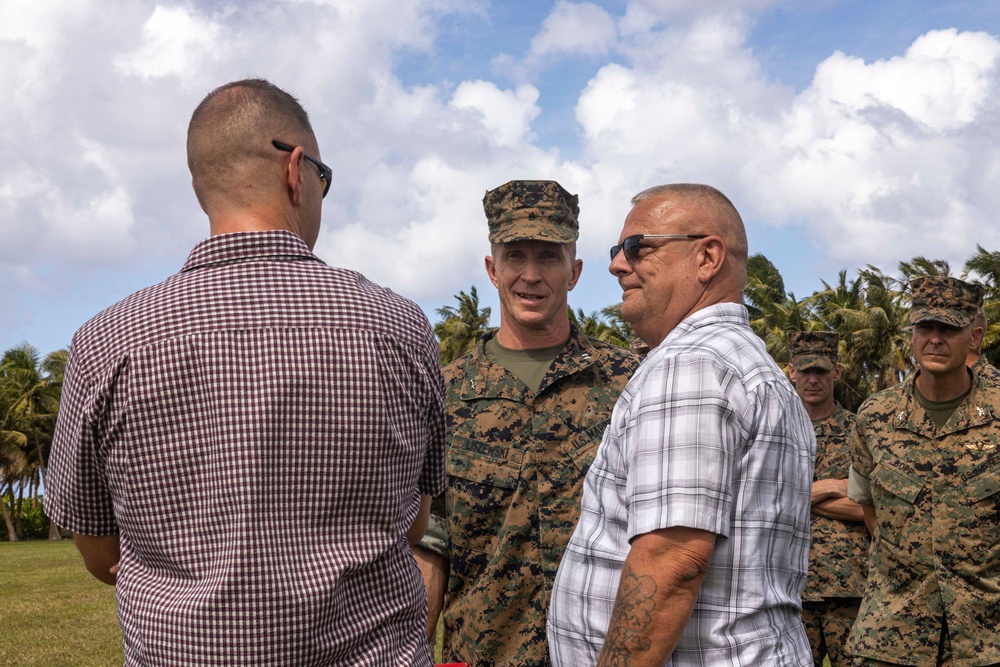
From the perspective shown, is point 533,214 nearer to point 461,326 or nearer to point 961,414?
point 961,414

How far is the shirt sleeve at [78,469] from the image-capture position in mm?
2072

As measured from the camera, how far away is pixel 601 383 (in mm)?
4062

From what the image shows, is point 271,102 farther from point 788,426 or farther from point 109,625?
point 109,625

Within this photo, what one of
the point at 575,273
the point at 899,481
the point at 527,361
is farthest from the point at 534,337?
the point at 899,481

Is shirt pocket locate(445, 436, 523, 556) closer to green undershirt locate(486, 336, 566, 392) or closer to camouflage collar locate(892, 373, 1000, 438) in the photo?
green undershirt locate(486, 336, 566, 392)

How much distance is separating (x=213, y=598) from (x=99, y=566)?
1.36 ft

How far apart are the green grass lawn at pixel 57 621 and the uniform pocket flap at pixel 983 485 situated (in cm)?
984

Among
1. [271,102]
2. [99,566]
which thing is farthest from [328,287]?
[99,566]

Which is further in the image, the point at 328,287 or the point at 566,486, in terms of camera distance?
the point at 566,486

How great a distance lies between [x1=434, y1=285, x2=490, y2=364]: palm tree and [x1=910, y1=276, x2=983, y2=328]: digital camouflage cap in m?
41.5

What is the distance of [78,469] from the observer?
2.11m

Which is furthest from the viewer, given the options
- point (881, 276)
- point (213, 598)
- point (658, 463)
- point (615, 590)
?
point (881, 276)

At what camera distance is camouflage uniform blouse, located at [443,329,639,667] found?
373cm

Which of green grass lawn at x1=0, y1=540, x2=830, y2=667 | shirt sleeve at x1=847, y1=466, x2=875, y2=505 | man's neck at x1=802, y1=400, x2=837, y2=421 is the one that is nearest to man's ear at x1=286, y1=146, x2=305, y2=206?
shirt sleeve at x1=847, y1=466, x2=875, y2=505
